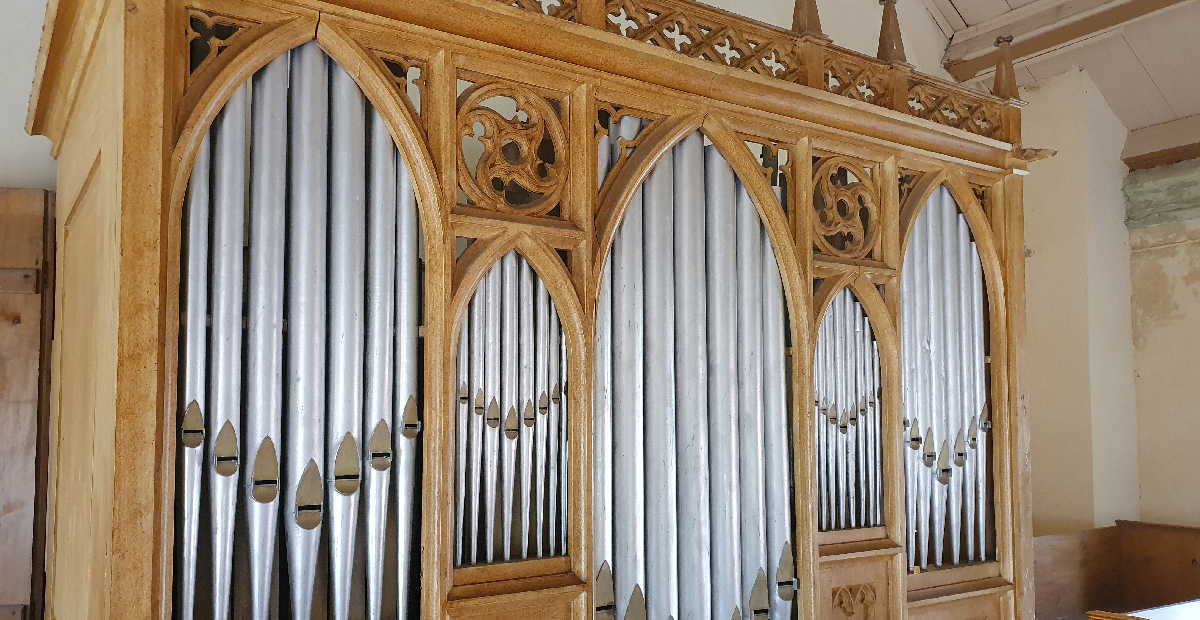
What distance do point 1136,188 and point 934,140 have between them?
112 inches

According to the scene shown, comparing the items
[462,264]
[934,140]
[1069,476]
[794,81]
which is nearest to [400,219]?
[462,264]

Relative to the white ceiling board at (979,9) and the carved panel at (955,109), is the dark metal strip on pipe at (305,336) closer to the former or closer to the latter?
the carved panel at (955,109)

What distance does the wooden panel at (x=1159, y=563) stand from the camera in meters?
5.93

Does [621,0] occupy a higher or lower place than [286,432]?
higher

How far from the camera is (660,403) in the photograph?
3604mm

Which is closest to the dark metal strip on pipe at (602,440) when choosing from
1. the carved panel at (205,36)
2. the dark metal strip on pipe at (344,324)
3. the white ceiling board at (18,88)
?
the dark metal strip on pipe at (344,324)

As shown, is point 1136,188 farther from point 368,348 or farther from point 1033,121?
point 368,348

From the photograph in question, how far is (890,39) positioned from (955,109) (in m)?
0.58

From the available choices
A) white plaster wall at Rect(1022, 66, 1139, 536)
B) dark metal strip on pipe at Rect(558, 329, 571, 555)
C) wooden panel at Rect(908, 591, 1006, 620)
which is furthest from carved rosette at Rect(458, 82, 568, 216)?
white plaster wall at Rect(1022, 66, 1139, 536)

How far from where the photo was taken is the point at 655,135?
147 inches

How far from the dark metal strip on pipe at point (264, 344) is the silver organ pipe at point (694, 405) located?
1.18 meters

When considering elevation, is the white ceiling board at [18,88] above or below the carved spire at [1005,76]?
below

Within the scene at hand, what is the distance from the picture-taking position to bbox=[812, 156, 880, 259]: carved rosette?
4270 mm

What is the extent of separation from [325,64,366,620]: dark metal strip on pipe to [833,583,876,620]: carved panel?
225cm
